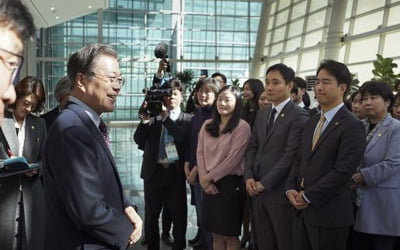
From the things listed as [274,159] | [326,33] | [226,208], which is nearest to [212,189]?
[226,208]

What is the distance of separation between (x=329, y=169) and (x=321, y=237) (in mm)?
451

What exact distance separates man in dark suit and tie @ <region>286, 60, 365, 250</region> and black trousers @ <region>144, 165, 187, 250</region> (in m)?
1.32

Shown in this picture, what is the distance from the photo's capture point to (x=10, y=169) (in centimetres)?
256

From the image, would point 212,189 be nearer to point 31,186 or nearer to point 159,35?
point 31,186

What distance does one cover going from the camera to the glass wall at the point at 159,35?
21250mm

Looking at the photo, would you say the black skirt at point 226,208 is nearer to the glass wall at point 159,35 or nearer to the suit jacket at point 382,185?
the suit jacket at point 382,185

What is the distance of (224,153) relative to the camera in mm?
3590

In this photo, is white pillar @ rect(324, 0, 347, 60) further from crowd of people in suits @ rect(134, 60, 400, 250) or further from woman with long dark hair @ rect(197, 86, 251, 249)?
woman with long dark hair @ rect(197, 86, 251, 249)

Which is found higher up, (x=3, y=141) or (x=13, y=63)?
(x=13, y=63)

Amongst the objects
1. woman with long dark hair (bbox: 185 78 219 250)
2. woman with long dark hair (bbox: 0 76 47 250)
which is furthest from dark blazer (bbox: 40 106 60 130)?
woman with long dark hair (bbox: 185 78 219 250)

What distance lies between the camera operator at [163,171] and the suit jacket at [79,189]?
2.12 meters

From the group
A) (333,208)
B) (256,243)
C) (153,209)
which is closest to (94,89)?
(333,208)

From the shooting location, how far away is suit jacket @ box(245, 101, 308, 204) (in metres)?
3.15

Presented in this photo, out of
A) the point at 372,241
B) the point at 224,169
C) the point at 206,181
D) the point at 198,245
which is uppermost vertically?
the point at 224,169
